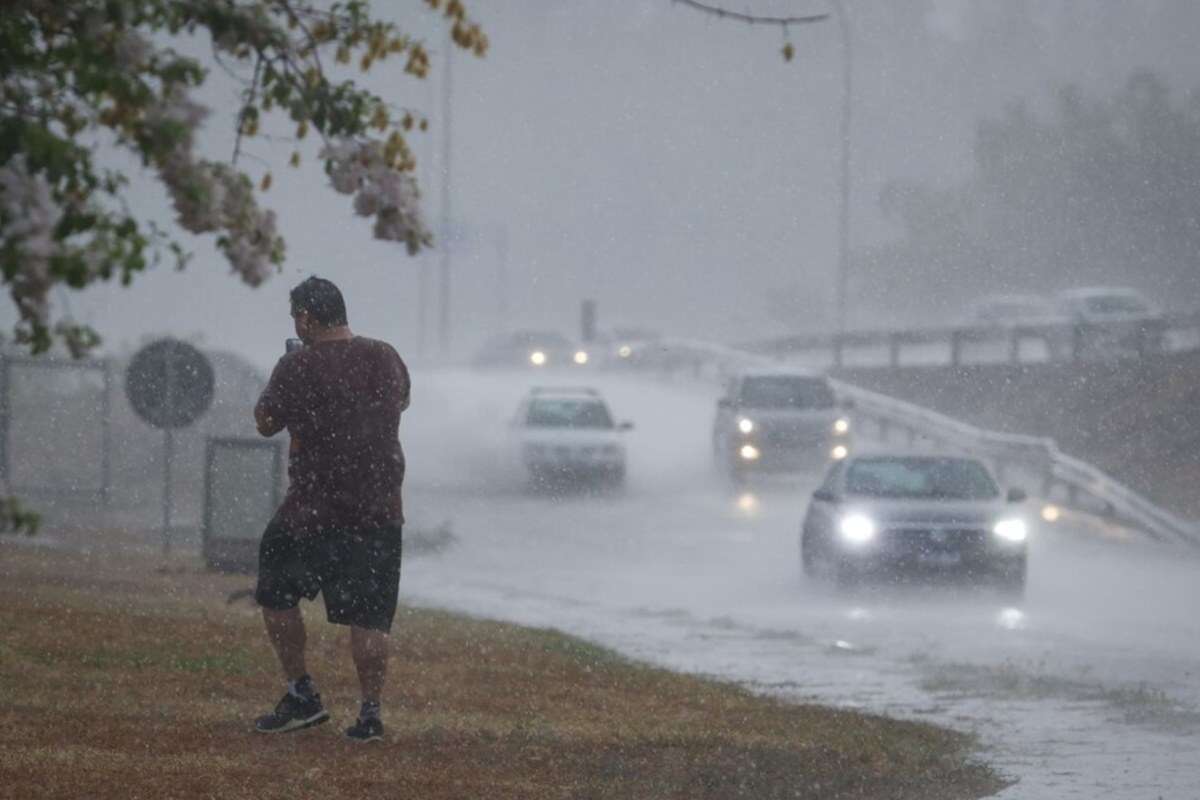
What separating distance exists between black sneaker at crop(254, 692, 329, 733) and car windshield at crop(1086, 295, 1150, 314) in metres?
44.5

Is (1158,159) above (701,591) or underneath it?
above

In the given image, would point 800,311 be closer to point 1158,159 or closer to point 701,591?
point 1158,159

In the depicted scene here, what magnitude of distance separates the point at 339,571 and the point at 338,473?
1.30ft

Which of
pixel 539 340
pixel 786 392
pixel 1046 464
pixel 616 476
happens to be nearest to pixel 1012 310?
pixel 539 340

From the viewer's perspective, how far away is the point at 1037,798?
30.5ft

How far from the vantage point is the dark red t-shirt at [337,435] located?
30.7 ft

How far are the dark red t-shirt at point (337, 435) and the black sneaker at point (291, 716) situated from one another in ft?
2.53

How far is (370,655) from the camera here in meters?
9.50

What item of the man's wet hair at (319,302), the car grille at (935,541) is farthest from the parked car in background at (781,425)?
the man's wet hair at (319,302)

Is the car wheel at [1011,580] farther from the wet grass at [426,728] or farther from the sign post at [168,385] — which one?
the sign post at [168,385]

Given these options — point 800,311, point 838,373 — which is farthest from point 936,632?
point 800,311

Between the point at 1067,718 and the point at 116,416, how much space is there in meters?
29.9

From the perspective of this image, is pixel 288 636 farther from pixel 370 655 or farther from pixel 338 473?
pixel 338 473

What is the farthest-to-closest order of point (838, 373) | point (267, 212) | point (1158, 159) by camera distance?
point (1158, 159)
point (838, 373)
point (267, 212)
